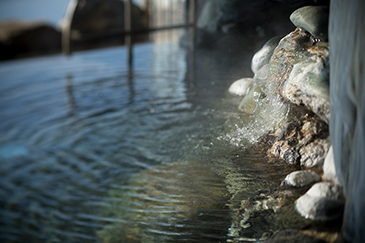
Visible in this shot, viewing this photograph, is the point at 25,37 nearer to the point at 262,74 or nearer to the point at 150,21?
the point at 150,21

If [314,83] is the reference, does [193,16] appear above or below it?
above

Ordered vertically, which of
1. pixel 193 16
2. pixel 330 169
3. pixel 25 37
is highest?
pixel 193 16

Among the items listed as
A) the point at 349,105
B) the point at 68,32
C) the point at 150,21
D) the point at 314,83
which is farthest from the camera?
the point at 150,21

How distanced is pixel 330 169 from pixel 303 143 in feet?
1.05

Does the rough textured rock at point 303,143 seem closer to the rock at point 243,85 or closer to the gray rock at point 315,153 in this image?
the gray rock at point 315,153

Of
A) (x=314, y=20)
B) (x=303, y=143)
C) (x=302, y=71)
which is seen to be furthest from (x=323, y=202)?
(x=314, y=20)

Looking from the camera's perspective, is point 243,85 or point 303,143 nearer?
point 303,143

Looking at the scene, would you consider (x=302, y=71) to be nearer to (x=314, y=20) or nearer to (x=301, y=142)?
(x=314, y=20)

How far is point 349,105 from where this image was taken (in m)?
1.39

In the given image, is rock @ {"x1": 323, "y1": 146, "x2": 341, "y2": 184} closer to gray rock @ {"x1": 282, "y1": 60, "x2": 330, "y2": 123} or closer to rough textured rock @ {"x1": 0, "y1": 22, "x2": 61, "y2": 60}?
gray rock @ {"x1": 282, "y1": 60, "x2": 330, "y2": 123}

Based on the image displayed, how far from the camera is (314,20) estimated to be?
5.73 ft

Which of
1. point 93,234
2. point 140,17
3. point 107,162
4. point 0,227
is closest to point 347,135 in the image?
point 93,234

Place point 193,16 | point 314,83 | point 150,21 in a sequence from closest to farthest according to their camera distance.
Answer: point 314,83 < point 193,16 < point 150,21

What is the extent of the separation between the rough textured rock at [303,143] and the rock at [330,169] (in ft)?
0.30
